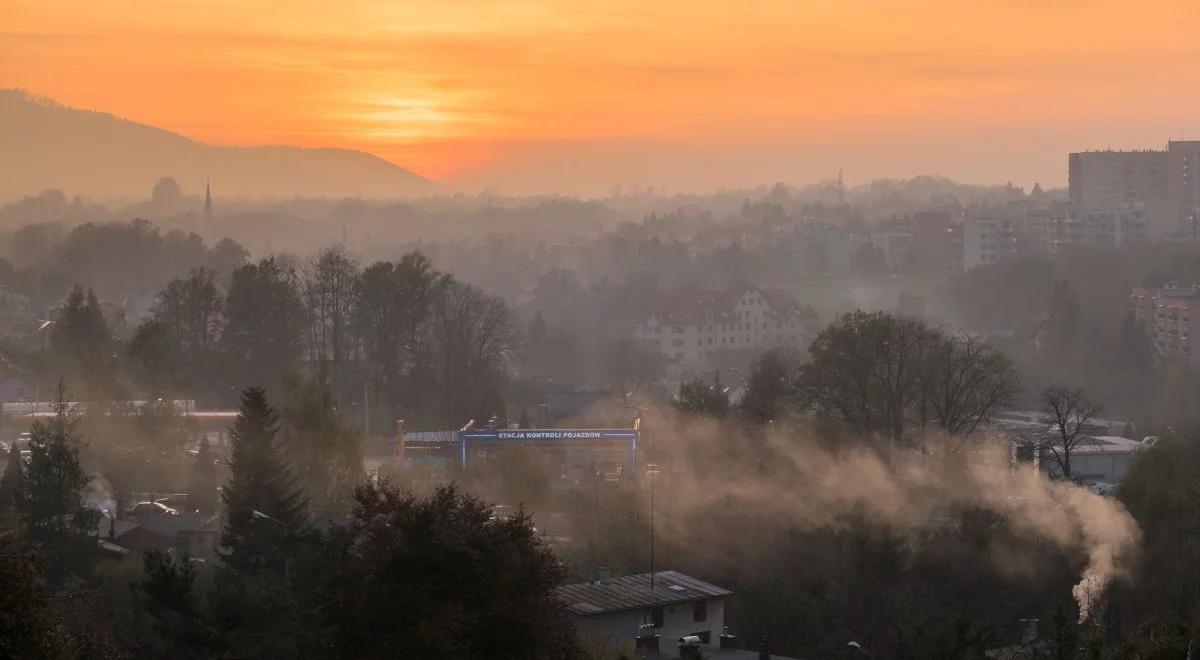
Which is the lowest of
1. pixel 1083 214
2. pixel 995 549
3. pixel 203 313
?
pixel 995 549

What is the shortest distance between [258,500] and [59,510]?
7.95 ft

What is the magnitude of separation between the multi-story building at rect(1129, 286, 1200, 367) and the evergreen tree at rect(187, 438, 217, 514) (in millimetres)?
23663

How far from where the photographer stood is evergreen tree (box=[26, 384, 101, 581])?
17.8m

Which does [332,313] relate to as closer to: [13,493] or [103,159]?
[13,493]

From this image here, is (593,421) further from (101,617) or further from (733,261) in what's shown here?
(733,261)

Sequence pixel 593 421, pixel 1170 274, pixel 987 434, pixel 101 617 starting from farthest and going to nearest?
1. pixel 1170 274
2. pixel 593 421
3. pixel 987 434
4. pixel 101 617

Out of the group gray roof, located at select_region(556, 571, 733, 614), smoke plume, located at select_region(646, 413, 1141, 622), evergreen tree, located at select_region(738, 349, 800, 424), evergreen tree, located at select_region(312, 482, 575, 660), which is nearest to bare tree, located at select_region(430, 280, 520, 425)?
evergreen tree, located at select_region(738, 349, 800, 424)

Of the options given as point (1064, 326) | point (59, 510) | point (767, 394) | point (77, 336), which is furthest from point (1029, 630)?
point (1064, 326)

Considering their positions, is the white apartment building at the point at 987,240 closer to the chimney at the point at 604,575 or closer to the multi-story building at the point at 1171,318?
the multi-story building at the point at 1171,318

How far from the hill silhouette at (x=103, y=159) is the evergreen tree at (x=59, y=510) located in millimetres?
138416

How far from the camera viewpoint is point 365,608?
11289 mm

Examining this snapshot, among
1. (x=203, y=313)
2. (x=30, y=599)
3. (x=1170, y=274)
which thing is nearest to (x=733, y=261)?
(x=1170, y=274)

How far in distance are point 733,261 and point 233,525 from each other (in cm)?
5824

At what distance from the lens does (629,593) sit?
16641 millimetres
